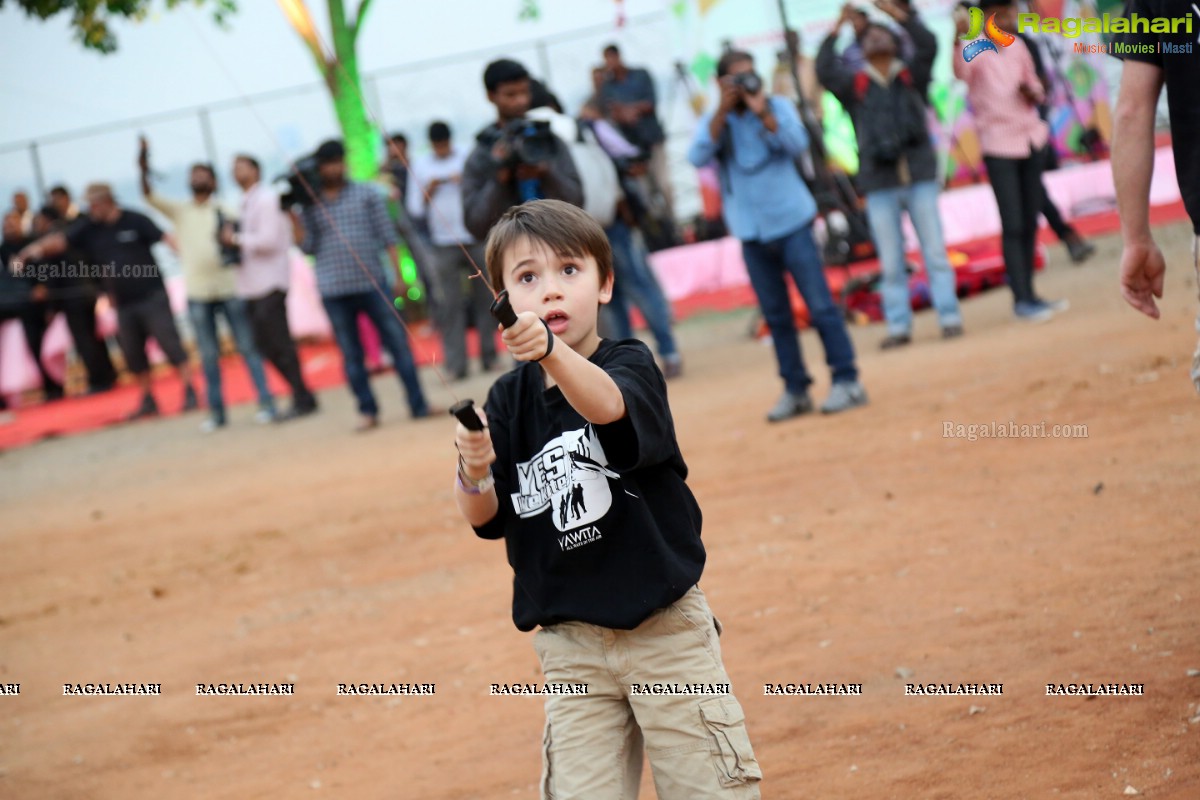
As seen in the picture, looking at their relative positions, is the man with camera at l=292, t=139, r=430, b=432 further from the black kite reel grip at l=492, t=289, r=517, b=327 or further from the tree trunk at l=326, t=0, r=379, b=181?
the black kite reel grip at l=492, t=289, r=517, b=327

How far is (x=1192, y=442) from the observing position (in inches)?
217

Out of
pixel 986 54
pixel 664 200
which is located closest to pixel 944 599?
pixel 986 54

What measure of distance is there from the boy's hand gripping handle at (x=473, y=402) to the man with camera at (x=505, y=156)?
→ 519 cm

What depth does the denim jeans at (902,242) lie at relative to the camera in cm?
933

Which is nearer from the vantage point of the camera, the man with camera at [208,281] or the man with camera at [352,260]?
the man with camera at [352,260]

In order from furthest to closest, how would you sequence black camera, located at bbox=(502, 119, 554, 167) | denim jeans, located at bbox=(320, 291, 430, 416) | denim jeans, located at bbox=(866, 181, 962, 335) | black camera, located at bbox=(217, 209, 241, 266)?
black camera, located at bbox=(217, 209, 241, 266), denim jeans, located at bbox=(320, 291, 430, 416), denim jeans, located at bbox=(866, 181, 962, 335), black camera, located at bbox=(502, 119, 554, 167)

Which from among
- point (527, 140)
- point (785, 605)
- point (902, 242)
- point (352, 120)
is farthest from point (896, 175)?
point (352, 120)

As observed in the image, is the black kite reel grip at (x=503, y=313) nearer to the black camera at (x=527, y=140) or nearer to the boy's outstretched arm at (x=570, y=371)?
the boy's outstretched arm at (x=570, y=371)

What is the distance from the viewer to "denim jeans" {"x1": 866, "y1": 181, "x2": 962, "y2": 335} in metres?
9.33

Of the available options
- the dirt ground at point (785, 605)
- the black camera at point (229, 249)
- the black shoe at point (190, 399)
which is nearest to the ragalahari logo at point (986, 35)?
the dirt ground at point (785, 605)

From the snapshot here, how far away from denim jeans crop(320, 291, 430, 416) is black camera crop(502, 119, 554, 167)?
304 cm

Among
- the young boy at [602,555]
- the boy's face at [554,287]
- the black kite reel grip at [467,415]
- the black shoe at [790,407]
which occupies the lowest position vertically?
the black shoe at [790,407]

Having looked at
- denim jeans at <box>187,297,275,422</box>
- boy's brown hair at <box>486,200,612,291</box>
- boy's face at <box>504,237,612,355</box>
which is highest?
boy's brown hair at <box>486,200,612,291</box>

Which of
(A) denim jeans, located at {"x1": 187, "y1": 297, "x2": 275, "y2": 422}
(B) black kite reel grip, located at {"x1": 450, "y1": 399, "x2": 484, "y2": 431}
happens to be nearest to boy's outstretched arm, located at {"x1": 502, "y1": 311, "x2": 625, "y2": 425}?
(B) black kite reel grip, located at {"x1": 450, "y1": 399, "x2": 484, "y2": 431}
